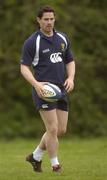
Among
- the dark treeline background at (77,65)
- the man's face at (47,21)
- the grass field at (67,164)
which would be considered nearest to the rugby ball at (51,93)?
the man's face at (47,21)

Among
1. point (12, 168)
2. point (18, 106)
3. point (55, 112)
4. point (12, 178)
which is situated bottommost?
point (18, 106)

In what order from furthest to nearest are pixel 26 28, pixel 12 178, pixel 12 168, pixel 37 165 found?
pixel 26 28
pixel 12 168
pixel 37 165
pixel 12 178

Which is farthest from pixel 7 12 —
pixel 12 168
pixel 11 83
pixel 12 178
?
pixel 12 178

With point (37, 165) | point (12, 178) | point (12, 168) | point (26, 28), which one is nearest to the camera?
point (12, 178)

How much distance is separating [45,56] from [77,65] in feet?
53.1

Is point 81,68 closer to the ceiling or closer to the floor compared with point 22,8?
closer to the floor

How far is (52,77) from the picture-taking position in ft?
37.0

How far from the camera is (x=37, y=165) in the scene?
11.9 meters

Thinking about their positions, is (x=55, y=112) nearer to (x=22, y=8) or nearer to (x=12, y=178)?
(x=12, y=178)

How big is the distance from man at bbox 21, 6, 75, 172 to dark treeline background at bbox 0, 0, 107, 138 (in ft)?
48.3

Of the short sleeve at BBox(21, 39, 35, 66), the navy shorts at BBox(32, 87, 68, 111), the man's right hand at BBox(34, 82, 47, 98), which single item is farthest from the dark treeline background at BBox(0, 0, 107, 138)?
the man's right hand at BBox(34, 82, 47, 98)

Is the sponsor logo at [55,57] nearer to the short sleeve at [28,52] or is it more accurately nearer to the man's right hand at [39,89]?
the short sleeve at [28,52]

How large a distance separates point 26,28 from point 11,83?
2.06 m

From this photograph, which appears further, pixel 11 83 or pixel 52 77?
pixel 11 83
